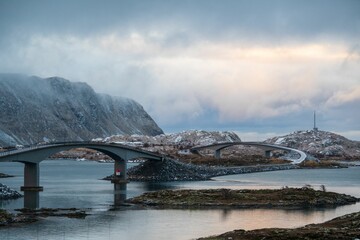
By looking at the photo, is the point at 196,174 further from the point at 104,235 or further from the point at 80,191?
the point at 104,235

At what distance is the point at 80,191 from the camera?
10981 centimetres

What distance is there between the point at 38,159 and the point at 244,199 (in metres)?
37.4

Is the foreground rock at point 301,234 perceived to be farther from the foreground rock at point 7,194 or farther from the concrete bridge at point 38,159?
the foreground rock at point 7,194

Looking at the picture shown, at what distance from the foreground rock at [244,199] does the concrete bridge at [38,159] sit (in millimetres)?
7912

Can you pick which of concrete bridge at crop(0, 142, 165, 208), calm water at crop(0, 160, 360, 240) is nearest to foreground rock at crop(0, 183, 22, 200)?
concrete bridge at crop(0, 142, 165, 208)

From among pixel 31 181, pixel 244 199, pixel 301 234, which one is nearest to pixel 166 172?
pixel 31 181

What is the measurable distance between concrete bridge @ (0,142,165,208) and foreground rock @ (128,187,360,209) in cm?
791

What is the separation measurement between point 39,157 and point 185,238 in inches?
2311

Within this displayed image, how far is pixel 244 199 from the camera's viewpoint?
92.6 metres

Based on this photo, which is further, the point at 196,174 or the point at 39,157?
the point at 196,174

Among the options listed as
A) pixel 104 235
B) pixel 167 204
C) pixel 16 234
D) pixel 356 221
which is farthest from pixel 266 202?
pixel 16 234

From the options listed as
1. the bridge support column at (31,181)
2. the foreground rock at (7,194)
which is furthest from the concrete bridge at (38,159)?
the foreground rock at (7,194)

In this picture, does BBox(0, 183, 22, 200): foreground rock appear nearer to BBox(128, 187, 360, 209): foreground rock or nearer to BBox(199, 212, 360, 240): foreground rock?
BBox(128, 187, 360, 209): foreground rock

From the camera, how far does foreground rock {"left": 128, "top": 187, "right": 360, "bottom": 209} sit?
87875mm
